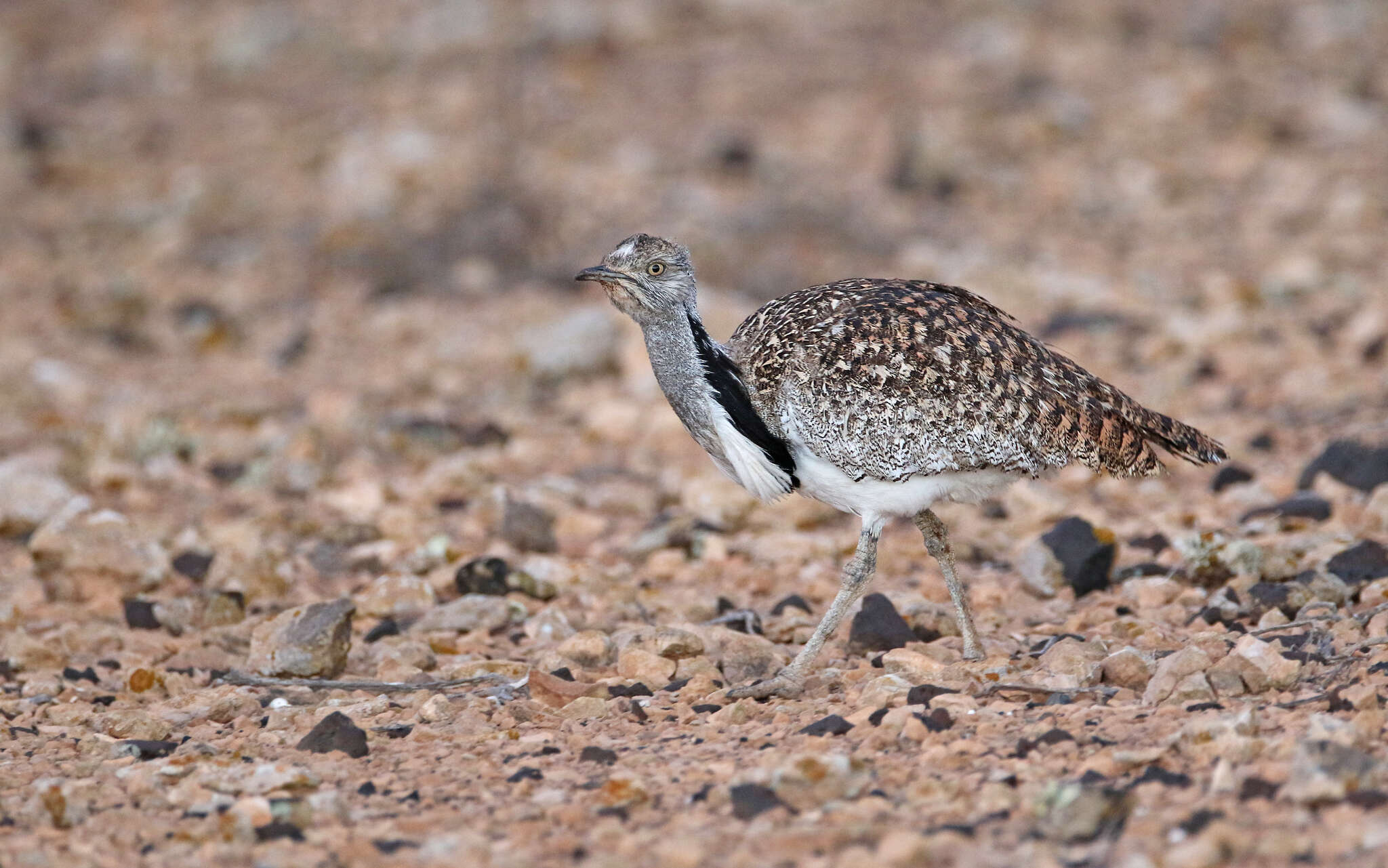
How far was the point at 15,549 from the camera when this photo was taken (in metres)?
6.34

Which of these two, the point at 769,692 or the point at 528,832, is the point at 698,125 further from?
the point at 528,832

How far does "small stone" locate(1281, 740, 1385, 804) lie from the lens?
10.8 feet

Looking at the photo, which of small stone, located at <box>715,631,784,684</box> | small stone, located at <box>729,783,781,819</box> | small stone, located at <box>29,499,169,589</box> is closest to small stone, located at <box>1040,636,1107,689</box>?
small stone, located at <box>715,631,784,684</box>

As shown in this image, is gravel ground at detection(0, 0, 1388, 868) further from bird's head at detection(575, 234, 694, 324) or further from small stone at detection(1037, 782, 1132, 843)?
bird's head at detection(575, 234, 694, 324)

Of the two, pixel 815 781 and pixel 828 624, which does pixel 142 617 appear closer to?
pixel 828 624

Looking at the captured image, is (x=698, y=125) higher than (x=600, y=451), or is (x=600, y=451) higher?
(x=698, y=125)

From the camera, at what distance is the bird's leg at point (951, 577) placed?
4.80m

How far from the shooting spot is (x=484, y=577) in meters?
5.71

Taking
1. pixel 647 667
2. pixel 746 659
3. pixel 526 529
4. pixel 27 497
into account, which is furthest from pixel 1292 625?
pixel 27 497

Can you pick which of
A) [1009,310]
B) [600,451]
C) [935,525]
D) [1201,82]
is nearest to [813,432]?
[935,525]

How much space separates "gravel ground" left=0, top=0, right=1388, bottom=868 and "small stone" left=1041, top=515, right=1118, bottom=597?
0.02 meters

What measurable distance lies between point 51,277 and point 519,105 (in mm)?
3923

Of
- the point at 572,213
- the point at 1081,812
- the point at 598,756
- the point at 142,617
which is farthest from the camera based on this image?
the point at 572,213

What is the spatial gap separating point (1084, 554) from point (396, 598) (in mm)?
2602
